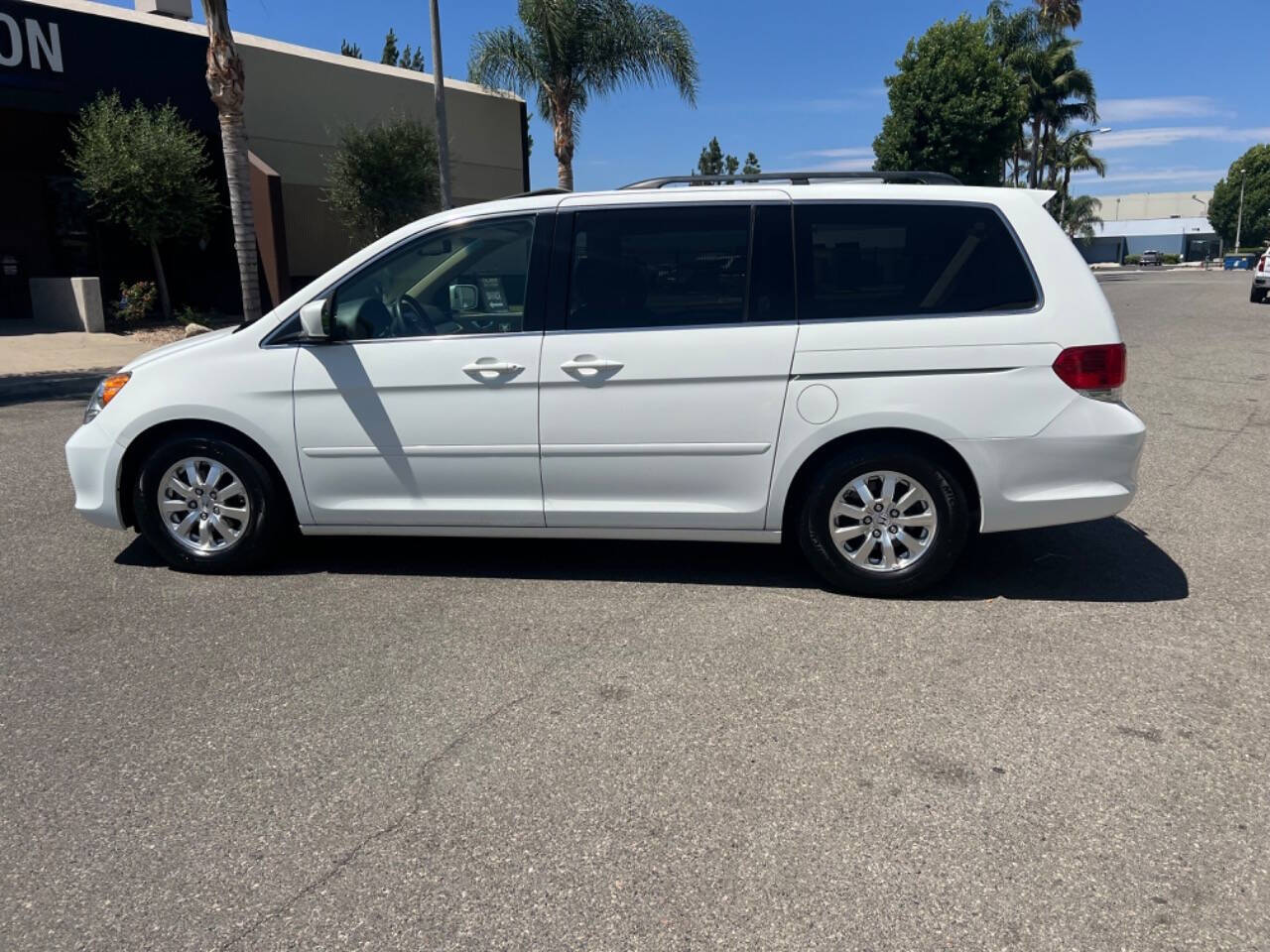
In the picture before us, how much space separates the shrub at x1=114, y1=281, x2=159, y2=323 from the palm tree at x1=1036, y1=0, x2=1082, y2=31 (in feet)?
133

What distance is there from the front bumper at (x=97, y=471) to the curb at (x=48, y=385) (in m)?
8.11

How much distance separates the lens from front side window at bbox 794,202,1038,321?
4.79m

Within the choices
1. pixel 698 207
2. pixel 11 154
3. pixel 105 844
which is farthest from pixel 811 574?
pixel 11 154

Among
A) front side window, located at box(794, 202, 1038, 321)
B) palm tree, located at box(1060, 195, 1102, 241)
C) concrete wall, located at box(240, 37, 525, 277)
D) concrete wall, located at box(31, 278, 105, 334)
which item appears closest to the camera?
front side window, located at box(794, 202, 1038, 321)

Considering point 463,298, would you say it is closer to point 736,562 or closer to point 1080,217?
point 736,562

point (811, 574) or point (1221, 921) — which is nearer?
point (1221, 921)

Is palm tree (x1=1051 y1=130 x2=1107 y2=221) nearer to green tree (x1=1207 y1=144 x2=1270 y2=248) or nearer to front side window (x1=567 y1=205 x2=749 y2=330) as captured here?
green tree (x1=1207 y1=144 x2=1270 y2=248)

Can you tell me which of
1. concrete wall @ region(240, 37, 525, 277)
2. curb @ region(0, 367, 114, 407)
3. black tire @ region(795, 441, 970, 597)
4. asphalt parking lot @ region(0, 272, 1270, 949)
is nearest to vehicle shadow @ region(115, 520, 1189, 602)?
asphalt parking lot @ region(0, 272, 1270, 949)

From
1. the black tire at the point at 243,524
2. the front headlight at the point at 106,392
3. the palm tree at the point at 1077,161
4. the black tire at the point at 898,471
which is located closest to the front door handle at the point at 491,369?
the black tire at the point at 243,524

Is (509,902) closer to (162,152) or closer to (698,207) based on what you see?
(698,207)

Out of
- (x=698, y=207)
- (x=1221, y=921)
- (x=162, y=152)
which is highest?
(x=162, y=152)

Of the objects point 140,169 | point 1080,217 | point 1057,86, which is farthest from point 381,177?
point 1080,217

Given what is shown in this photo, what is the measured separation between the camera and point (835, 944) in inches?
100

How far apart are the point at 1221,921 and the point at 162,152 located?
21.6 metres
